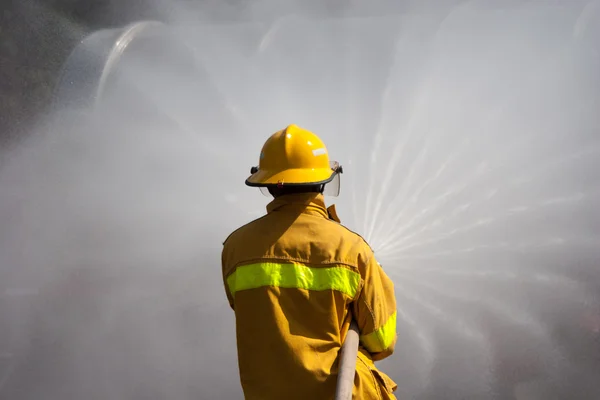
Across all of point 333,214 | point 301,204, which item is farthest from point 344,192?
point 301,204

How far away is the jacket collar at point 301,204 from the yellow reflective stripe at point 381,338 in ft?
1.38

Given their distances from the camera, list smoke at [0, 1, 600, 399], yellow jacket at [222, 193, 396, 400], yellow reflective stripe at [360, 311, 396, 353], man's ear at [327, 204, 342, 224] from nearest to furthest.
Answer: yellow jacket at [222, 193, 396, 400], yellow reflective stripe at [360, 311, 396, 353], man's ear at [327, 204, 342, 224], smoke at [0, 1, 600, 399]

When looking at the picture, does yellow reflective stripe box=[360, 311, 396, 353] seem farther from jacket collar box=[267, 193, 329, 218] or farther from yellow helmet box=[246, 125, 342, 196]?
yellow helmet box=[246, 125, 342, 196]

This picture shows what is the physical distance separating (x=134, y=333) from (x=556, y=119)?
359 centimetres

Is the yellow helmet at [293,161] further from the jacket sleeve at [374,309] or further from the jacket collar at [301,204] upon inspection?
the jacket sleeve at [374,309]

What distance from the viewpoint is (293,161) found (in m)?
2.04

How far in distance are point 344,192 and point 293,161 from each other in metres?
2.48

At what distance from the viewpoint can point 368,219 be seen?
4238 millimetres

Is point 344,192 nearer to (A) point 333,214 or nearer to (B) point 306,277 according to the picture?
(A) point 333,214

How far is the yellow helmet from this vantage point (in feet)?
6.60

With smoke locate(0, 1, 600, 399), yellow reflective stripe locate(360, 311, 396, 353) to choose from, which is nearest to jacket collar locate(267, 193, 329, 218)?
yellow reflective stripe locate(360, 311, 396, 353)

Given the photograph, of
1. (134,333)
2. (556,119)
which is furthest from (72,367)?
(556,119)

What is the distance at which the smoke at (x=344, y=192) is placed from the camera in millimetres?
3846

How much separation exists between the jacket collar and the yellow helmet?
0.18 feet
